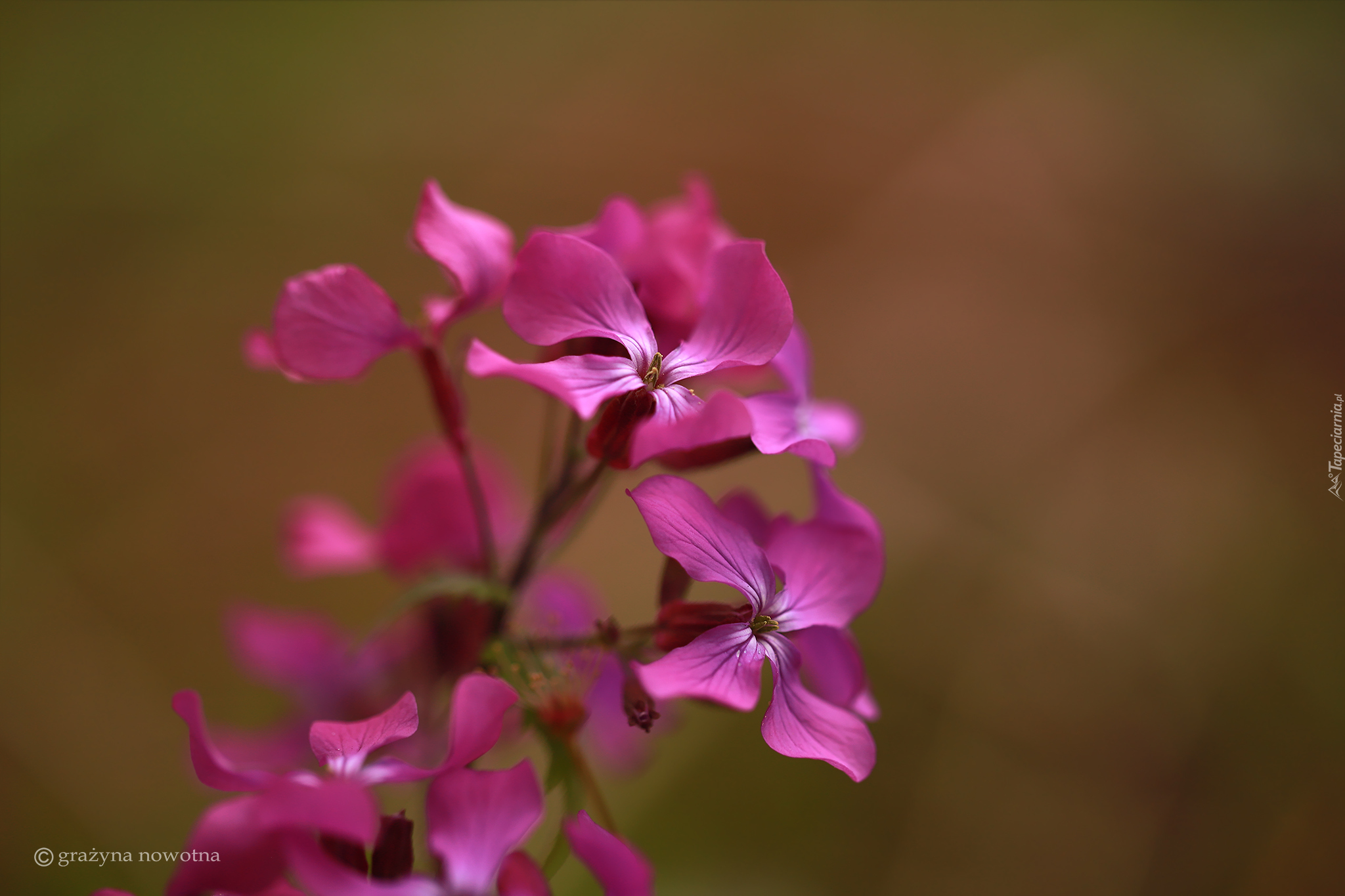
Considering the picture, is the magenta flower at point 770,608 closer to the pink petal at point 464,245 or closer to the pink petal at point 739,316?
the pink petal at point 739,316

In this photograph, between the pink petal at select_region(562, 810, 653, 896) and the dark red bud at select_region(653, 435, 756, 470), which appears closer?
the pink petal at select_region(562, 810, 653, 896)

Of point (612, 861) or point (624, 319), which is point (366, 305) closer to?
point (624, 319)

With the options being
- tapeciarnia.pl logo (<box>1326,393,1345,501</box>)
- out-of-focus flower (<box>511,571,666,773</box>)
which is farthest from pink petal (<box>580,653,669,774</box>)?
tapeciarnia.pl logo (<box>1326,393,1345,501</box>)

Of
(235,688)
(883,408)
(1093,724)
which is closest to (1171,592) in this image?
(1093,724)

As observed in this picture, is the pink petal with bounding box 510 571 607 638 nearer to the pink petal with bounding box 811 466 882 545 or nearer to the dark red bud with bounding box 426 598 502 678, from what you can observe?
the dark red bud with bounding box 426 598 502 678

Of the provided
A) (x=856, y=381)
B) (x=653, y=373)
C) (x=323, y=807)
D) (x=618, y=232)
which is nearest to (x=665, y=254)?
(x=618, y=232)

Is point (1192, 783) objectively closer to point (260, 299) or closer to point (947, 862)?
point (947, 862)
